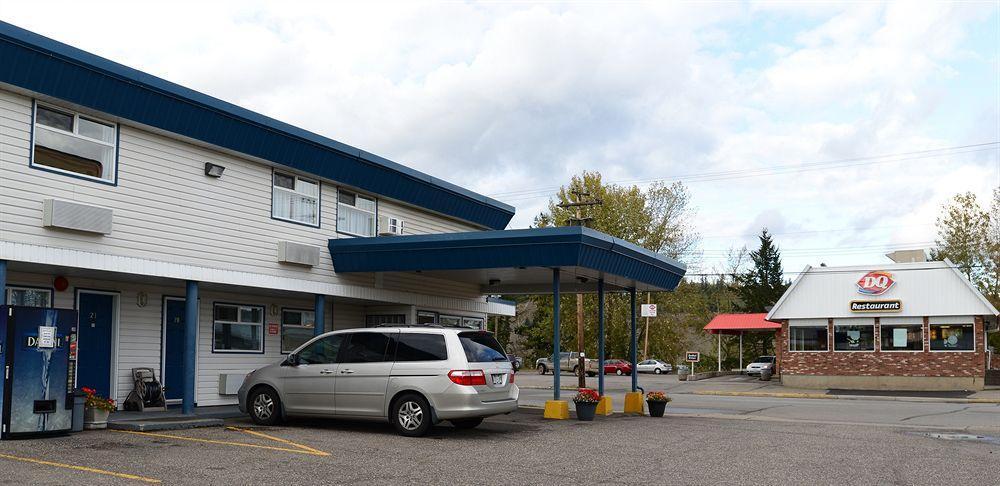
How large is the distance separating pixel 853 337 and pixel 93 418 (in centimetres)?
3080

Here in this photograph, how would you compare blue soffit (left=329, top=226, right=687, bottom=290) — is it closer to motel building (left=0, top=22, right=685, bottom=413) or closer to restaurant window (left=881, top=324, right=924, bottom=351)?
motel building (left=0, top=22, right=685, bottom=413)

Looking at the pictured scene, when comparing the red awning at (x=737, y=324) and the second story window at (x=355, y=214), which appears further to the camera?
the red awning at (x=737, y=324)

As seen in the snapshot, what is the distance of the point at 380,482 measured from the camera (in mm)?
9273

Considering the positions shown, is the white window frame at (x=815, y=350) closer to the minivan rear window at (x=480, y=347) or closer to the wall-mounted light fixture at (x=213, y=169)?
the minivan rear window at (x=480, y=347)

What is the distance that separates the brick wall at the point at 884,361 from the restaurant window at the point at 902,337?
0.18 metres

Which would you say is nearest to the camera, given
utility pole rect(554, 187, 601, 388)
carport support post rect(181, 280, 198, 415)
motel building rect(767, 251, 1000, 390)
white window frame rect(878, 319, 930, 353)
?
carport support post rect(181, 280, 198, 415)

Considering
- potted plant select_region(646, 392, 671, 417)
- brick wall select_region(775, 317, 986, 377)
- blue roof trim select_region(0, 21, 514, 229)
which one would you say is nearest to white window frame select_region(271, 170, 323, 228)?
blue roof trim select_region(0, 21, 514, 229)

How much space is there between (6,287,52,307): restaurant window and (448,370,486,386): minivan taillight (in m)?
6.88

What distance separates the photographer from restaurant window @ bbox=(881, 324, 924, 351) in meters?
35.1

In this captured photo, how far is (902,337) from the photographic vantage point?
35.4 metres

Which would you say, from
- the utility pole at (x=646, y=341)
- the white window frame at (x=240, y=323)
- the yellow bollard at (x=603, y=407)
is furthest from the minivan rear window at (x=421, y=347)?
the utility pole at (x=646, y=341)

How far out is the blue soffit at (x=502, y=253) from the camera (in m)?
16.6

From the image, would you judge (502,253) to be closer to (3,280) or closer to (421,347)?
(421,347)

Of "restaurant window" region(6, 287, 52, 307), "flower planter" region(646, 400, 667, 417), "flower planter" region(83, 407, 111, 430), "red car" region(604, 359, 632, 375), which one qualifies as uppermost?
"restaurant window" region(6, 287, 52, 307)
